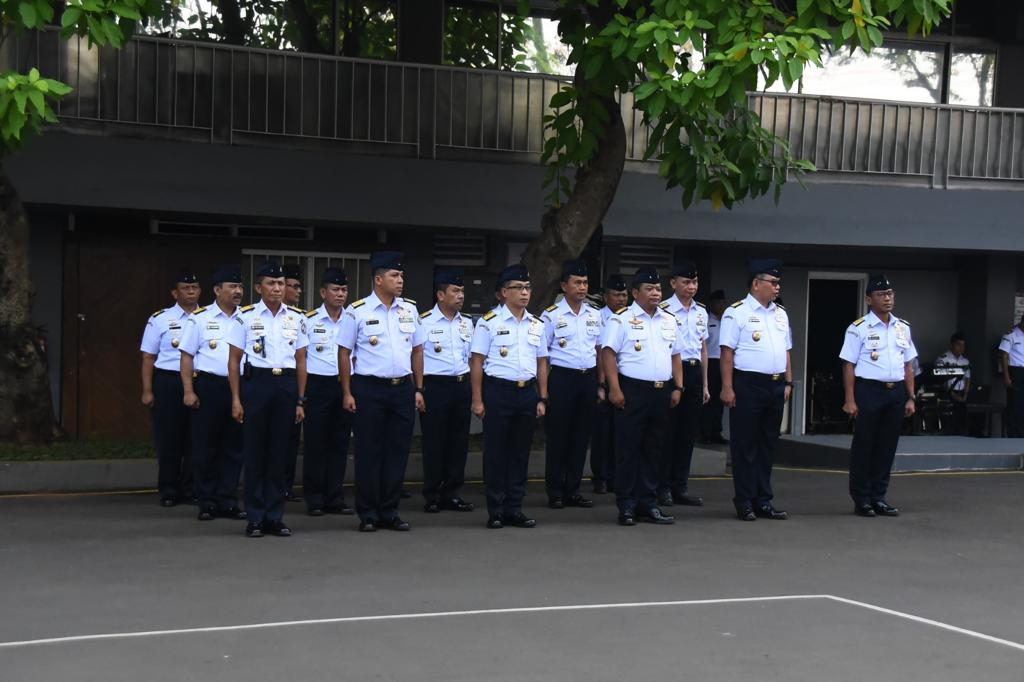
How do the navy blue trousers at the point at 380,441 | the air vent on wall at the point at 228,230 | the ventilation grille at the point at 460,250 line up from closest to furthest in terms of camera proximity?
the navy blue trousers at the point at 380,441
the air vent on wall at the point at 228,230
the ventilation grille at the point at 460,250

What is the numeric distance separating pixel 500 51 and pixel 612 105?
397 cm

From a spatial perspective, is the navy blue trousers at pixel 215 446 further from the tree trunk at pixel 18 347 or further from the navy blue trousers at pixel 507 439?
the tree trunk at pixel 18 347

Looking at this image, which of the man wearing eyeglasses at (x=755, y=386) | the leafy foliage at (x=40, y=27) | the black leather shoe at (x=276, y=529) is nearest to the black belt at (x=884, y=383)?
the man wearing eyeglasses at (x=755, y=386)

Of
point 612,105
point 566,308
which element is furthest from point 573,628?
point 612,105

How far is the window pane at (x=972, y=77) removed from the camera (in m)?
20.6

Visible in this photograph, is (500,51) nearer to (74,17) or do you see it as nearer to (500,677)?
(74,17)

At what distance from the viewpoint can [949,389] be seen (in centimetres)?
1991

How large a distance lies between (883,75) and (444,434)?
36.1 ft

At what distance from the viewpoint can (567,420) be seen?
1234 centimetres

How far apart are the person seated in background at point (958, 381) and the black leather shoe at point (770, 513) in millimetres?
8797

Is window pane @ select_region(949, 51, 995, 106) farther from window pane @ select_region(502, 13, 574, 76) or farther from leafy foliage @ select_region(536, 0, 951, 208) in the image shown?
leafy foliage @ select_region(536, 0, 951, 208)

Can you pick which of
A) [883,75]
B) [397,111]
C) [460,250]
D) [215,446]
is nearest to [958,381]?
[883,75]

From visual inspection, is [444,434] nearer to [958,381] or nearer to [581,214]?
[581,214]

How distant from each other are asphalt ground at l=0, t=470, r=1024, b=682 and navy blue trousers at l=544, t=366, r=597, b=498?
444 millimetres
